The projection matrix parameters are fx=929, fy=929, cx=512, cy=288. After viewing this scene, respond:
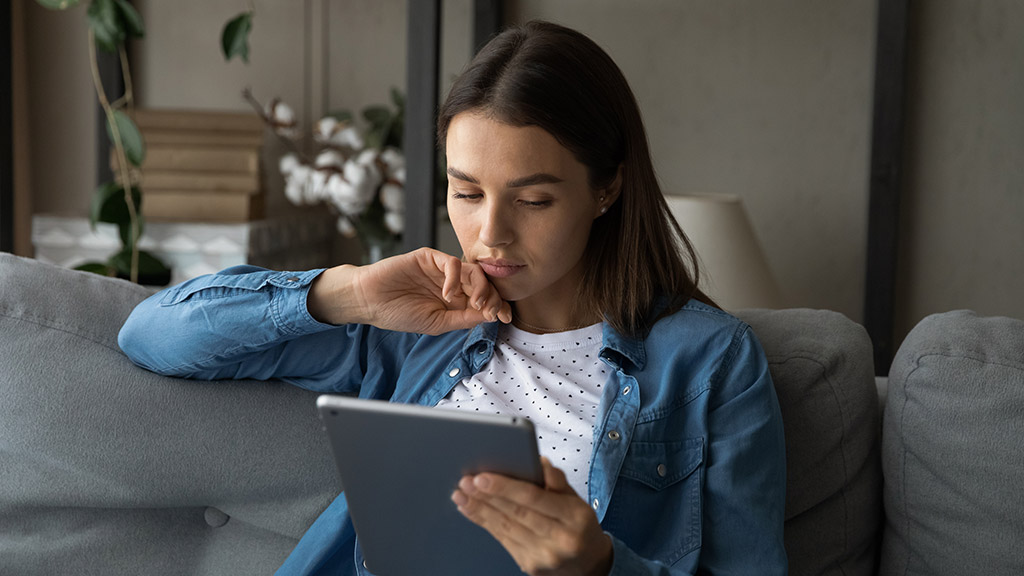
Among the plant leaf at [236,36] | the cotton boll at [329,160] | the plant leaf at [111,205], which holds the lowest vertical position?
the plant leaf at [111,205]

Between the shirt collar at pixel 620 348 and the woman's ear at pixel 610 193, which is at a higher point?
the woman's ear at pixel 610 193

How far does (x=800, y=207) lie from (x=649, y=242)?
5.12 ft

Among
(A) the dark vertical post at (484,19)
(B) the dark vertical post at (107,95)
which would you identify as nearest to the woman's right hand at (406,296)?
(A) the dark vertical post at (484,19)

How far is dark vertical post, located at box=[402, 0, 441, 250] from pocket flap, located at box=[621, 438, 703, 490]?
1157mm

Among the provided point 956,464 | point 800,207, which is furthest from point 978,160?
point 956,464

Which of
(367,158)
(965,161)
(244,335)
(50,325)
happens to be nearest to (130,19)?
(367,158)

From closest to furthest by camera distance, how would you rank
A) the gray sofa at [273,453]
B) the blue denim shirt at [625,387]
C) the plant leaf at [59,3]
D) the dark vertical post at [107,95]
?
1. the blue denim shirt at [625,387]
2. the gray sofa at [273,453]
3. the plant leaf at [59,3]
4. the dark vertical post at [107,95]

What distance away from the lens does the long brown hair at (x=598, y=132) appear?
113 cm

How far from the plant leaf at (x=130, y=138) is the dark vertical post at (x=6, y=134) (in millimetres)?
266

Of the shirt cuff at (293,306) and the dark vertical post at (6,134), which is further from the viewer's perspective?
the dark vertical post at (6,134)

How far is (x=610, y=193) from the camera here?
1260 millimetres

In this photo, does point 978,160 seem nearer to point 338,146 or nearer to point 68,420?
point 338,146

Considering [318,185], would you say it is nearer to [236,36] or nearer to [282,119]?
[282,119]

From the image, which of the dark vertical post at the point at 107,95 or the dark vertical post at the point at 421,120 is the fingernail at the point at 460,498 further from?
the dark vertical post at the point at 107,95
